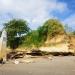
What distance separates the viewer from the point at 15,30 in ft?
157

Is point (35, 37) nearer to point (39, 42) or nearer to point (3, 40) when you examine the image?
point (39, 42)

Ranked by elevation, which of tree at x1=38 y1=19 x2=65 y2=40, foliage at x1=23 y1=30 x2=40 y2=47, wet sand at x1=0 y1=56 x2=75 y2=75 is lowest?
wet sand at x1=0 y1=56 x2=75 y2=75

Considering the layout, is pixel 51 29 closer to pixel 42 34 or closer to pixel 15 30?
pixel 42 34

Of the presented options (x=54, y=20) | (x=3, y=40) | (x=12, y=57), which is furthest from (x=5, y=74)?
(x=54, y=20)

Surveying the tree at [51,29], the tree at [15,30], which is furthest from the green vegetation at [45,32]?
the tree at [15,30]

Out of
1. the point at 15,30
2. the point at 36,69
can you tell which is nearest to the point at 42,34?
the point at 15,30

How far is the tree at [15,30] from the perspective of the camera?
4597 cm

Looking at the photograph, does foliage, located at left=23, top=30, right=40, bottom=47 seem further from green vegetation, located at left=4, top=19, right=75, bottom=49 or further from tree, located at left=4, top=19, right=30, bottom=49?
tree, located at left=4, top=19, right=30, bottom=49

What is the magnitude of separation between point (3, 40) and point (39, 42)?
84.9ft

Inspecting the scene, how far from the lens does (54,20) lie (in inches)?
1494

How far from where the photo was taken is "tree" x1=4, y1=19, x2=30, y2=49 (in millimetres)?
45969

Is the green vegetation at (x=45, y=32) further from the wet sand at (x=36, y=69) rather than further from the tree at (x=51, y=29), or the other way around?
the wet sand at (x=36, y=69)

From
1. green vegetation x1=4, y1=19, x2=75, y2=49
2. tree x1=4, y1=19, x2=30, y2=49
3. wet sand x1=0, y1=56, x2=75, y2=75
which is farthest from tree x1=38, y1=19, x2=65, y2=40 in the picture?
wet sand x1=0, y1=56, x2=75, y2=75

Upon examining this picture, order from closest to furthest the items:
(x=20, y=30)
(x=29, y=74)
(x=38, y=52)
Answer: (x=29, y=74) < (x=38, y=52) < (x=20, y=30)
